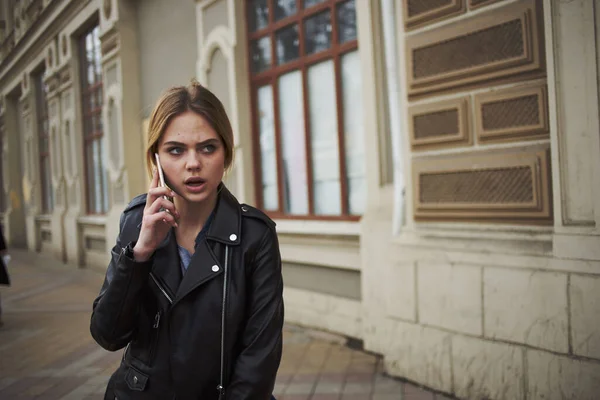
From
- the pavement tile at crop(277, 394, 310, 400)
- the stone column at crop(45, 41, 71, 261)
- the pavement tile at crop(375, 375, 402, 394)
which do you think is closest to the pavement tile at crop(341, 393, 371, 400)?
the pavement tile at crop(375, 375, 402, 394)

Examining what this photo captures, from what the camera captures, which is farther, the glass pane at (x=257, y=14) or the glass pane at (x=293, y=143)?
the glass pane at (x=257, y=14)

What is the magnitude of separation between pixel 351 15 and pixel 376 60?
0.79 m

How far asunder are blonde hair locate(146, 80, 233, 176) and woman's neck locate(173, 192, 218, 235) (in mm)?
192

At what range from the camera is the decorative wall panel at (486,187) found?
3.34 meters

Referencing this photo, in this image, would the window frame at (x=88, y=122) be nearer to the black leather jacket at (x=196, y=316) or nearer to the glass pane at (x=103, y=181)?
the glass pane at (x=103, y=181)

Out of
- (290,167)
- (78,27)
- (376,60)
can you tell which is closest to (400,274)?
(376,60)

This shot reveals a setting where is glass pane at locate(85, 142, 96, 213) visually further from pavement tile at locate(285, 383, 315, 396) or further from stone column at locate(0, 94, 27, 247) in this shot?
pavement tile at locate(285, 383, 315, 396)

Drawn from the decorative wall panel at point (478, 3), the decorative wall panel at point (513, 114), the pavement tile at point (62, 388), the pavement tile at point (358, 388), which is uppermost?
the decorative wall panel at point (478, 3)

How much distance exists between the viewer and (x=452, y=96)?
381 centimetres

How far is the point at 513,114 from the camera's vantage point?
3.46 meters

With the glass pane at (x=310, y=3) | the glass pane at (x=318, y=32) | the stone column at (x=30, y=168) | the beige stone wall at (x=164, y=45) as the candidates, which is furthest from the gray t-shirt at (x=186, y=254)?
the stone column at (x=30, y=168)

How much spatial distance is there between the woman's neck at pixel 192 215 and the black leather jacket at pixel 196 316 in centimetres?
6

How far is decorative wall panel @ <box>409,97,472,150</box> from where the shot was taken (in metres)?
3.74

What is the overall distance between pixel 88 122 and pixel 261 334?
448 inches
